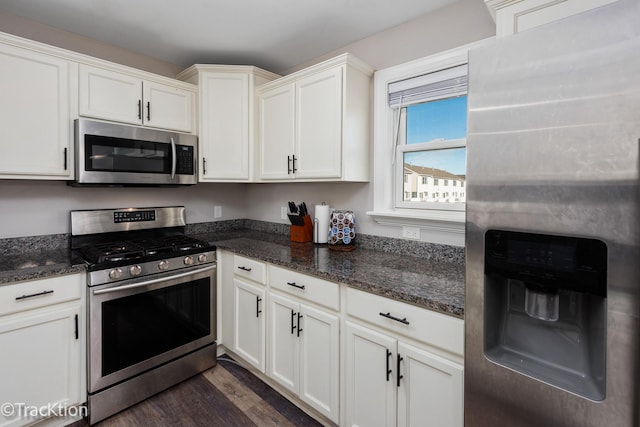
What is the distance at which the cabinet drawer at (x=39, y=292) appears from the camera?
5.14ft

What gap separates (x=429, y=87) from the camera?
1.96 meters

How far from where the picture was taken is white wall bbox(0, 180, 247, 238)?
6.68 feet

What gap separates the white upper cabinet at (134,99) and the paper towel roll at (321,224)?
121 centimetres

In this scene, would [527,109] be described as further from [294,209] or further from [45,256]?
[45,256]

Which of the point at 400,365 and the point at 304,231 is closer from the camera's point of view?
the point at 400,365

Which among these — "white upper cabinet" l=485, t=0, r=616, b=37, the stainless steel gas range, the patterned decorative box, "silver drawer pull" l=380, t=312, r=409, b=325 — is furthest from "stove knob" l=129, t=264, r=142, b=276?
"white upper cabinet" l=485, t=0, r=616, b=37

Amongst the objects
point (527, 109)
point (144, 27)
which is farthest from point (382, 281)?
point (144, 27)

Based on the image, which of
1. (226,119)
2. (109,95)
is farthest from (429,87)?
(109,95)

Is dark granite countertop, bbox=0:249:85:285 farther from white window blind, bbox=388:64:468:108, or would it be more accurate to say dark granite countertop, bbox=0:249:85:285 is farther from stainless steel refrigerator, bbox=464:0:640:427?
white window blind, bbox=388:64:468:108

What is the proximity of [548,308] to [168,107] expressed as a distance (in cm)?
255

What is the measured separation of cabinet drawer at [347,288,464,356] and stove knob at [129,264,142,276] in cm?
127

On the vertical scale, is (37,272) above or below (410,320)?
above

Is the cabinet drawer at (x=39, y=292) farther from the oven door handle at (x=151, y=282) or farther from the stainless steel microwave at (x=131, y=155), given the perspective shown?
the stainless steel microwave at (x=131, y=155)

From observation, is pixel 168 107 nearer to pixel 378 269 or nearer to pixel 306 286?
pixel 306 286
